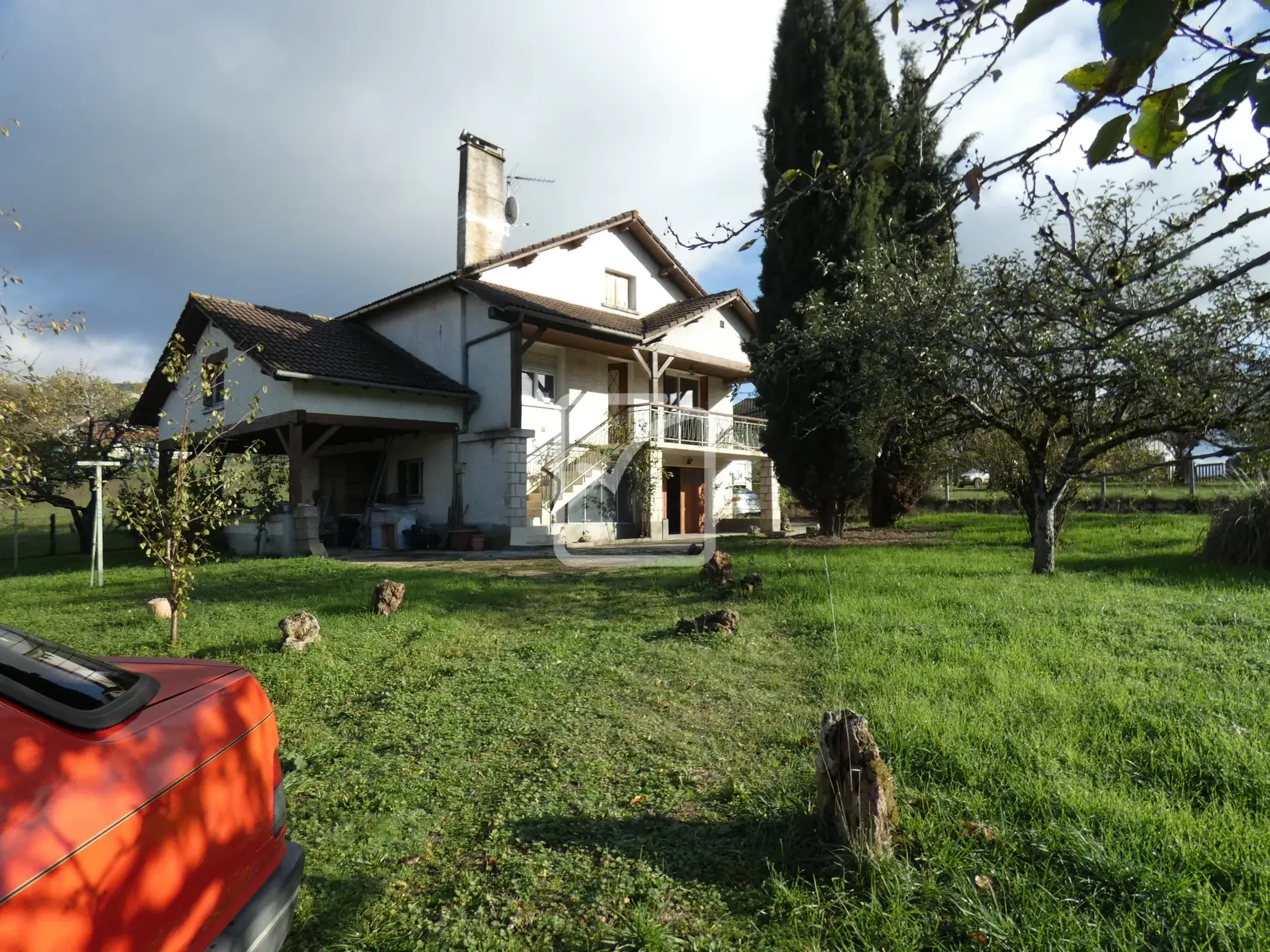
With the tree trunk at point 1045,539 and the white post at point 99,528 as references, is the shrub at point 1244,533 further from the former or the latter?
the white post at point 99,528

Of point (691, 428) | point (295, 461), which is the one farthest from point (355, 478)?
point (691, 428)

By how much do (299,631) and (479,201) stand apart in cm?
1437

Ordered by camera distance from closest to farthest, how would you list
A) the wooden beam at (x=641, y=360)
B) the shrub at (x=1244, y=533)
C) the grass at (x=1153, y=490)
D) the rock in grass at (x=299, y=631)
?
1. the rock in grass at (x=299, y=631)
2. the shrub at (x=1244, y=533)
3. the grass at (x=1153, y=490)
4. the wooden beam at (x=641, y=360)

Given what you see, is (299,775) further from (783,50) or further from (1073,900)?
(783,50)

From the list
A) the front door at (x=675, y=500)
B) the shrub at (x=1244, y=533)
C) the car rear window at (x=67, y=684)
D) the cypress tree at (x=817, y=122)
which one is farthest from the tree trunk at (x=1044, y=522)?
the front door at (x=675, y=500)

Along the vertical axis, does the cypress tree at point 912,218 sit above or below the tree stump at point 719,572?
above

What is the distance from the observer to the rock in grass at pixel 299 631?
586 cm

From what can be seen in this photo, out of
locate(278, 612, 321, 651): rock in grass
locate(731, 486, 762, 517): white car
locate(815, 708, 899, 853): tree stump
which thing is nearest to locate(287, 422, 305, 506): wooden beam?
locate(278, 612, 321, 651): rock in grass

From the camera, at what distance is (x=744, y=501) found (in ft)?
69.9

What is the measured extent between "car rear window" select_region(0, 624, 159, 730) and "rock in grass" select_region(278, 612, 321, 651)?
4.32 metres

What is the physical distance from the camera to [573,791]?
3.37m

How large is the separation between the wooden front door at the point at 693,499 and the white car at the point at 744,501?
1.22m

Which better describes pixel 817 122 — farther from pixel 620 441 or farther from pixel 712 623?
pixel 712 623

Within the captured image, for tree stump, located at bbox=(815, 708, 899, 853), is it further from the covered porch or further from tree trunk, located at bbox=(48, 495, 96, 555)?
tree trunk, located at bbox=(48, 495, 96, 555)
